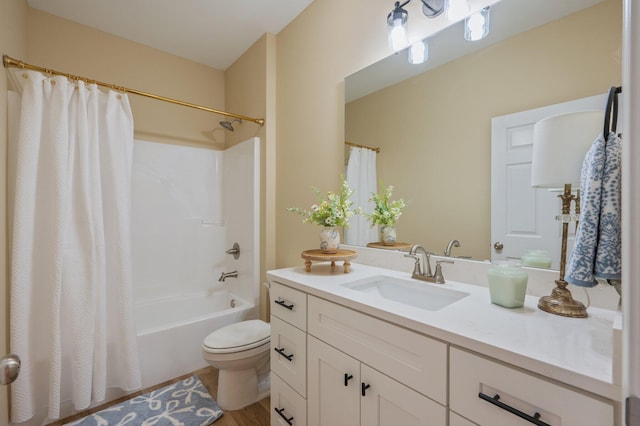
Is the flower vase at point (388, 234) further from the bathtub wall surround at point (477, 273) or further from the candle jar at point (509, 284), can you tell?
the candle jar at point (509, 284)

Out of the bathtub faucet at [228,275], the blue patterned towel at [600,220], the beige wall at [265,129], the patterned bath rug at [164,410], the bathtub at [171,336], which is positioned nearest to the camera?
the blue patterned towel at [600,220]

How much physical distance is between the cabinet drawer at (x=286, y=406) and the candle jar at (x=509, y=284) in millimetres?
900

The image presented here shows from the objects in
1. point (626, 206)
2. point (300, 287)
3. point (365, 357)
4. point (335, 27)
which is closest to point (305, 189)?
point (300, 287)

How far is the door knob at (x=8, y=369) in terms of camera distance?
63 cm

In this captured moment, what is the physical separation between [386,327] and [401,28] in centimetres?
139

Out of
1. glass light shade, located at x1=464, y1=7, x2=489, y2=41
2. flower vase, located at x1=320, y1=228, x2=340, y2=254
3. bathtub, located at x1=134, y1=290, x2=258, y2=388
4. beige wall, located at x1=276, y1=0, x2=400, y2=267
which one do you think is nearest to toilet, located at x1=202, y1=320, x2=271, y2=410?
bathtub, located at x1=134, y1=290, x2=258, y2=388

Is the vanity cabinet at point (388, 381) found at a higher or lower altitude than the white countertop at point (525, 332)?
lower

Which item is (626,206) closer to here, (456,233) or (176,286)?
(456,233)

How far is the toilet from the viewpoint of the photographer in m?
1.68

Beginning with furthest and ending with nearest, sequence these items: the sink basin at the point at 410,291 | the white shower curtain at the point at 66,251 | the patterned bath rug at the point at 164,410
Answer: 1. the patterned bath rug at the point at 164,410
2. the white shower curtain at the point at 66,251
3. the sink basin at the point at 410,291

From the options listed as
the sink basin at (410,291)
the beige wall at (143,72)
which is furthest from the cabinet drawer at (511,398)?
the beige wall at (143,72)

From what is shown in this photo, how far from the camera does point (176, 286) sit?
2621mm

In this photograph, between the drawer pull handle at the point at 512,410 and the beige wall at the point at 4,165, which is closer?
the drawer pull handle at the point at 512,410

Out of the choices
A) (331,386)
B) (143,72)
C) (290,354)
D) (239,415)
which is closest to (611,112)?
(331,386)
